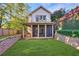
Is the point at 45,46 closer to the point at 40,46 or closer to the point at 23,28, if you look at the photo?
the point at 40,46

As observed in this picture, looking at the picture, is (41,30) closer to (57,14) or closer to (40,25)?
(40,25)

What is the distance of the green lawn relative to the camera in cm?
707

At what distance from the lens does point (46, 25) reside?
744cm

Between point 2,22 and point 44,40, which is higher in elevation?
point 2,22

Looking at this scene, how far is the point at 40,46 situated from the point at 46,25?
0.55m

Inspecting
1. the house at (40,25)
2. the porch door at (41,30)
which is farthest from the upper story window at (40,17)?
the porch door at (41,30)

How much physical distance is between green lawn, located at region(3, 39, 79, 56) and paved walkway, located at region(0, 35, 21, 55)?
85mm

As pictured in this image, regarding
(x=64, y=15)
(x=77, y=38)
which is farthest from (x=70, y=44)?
(x=64, y=15)

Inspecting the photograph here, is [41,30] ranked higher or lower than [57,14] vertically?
lower

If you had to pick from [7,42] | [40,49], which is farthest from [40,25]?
[7,42]

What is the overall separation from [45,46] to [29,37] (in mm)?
493

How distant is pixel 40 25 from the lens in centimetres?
752

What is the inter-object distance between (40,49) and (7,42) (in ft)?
2.58

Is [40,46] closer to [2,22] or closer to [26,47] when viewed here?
[26,47]
